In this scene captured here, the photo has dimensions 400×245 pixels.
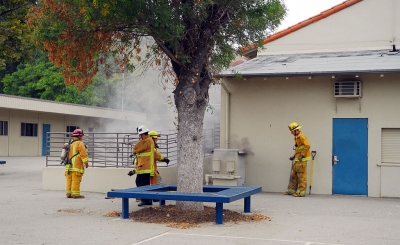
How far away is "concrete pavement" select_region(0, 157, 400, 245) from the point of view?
321 inches

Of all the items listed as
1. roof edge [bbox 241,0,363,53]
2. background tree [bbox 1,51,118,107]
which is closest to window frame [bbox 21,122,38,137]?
background tree [bbox 1,51,118,107]

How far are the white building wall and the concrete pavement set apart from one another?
5.16 metres

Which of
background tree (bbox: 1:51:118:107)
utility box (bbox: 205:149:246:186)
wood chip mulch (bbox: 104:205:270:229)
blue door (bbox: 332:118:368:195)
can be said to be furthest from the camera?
background tree (bbox: 1:51:118:107)

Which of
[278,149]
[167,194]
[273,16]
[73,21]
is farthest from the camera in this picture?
[278,149]

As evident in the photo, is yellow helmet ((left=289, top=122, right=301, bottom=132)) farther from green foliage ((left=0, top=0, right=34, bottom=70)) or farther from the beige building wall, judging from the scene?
green foliage ((left=0, top=0, right=34, bottom=70))

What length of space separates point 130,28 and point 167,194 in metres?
3.46

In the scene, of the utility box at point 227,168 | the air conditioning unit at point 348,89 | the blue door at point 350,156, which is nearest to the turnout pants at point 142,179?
A: the utility box at point 227,168

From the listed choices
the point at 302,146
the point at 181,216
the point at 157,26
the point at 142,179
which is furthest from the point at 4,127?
the point at 157,26

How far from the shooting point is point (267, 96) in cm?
1542

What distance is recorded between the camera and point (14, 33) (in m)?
20.1

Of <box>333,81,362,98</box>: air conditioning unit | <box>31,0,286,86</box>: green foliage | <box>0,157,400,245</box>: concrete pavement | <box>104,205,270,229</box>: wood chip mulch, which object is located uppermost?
<box>31,0,286,86</box>: green foliage

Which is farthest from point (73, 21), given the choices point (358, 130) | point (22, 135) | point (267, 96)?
point (22, 135)

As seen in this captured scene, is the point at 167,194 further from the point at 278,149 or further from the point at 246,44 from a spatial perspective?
the point at 278,149

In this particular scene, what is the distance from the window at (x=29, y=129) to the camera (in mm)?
34250
